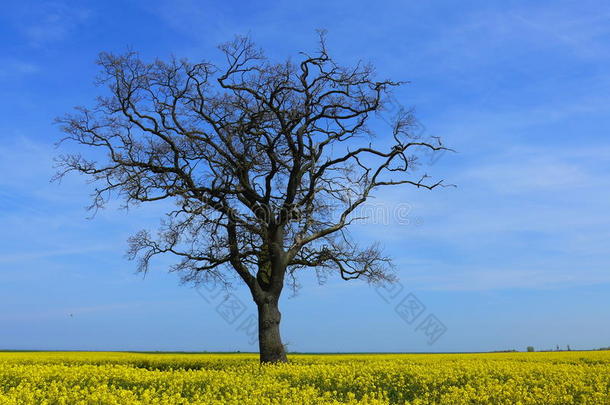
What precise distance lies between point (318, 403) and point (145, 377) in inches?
193

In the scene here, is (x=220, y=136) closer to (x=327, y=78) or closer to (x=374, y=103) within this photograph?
(x=327, y=78)

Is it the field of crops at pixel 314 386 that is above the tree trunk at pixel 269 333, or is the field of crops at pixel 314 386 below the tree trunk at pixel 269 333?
below

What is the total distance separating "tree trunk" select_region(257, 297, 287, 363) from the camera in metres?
19.8

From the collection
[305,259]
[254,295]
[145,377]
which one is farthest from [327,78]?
[145,377]

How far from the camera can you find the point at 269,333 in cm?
2002

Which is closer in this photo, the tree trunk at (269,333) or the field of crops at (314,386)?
the field of crops at (314,386)

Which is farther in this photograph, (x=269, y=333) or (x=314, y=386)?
(x=269, y=333)

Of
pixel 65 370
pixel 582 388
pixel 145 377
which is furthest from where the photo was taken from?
pixel 65 370

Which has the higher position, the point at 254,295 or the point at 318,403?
the point at 254,295

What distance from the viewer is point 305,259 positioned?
21.8 m

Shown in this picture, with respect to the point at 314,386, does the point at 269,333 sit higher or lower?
higher

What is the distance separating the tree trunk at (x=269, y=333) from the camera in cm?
1981

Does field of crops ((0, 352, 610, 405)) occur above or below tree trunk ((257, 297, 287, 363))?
below

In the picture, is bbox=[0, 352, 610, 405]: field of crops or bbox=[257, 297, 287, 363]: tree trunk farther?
bbox=[257, 297, 287, 363]: tree trunk
